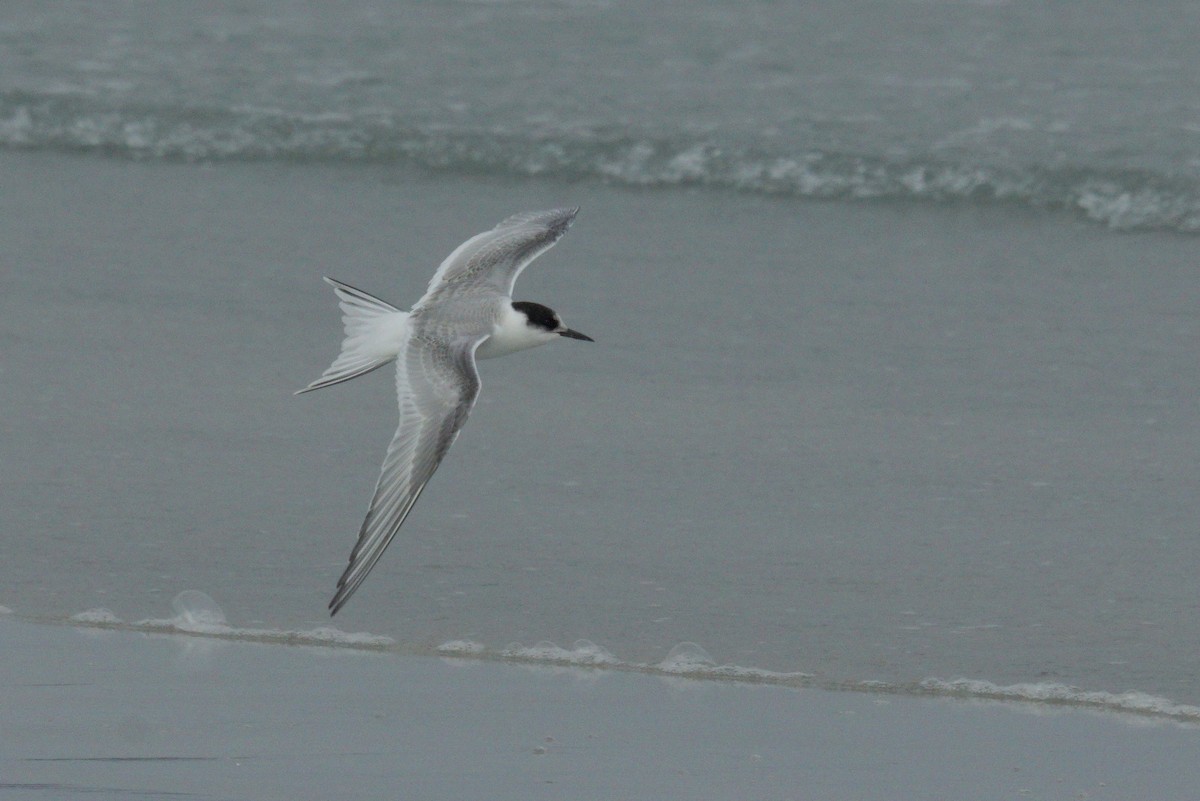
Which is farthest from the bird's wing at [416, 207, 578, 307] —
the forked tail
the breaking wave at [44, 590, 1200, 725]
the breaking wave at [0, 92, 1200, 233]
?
the breaking wave at [0, 92, 1200, 233]

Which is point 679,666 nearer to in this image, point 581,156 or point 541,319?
point 541,319

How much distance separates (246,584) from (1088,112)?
6.52 m

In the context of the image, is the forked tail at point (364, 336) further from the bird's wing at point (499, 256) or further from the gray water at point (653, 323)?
the gray water at point (653, 323)

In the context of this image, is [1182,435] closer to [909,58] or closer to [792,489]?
[792,489]

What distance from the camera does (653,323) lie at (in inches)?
289

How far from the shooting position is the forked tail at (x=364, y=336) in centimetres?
539

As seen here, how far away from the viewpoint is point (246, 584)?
5.16m

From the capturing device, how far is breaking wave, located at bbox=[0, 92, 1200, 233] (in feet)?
30.1

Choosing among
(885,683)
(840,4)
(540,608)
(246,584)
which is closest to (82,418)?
(246,584)

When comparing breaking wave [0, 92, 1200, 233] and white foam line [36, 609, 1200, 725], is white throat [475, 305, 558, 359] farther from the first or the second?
breaking wave [0, 92, 1200, 233]

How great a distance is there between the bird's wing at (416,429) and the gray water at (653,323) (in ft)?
1.27

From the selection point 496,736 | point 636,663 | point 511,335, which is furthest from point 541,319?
point 496,736

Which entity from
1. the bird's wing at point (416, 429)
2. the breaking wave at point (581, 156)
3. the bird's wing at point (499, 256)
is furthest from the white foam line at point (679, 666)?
the breaking wave at point (581, 156)

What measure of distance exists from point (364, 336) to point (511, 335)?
407 millimetres
